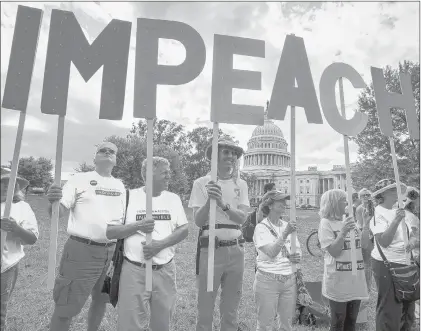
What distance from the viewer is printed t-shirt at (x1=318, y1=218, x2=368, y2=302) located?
321 cm

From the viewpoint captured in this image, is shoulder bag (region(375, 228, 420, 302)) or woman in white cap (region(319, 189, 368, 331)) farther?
shoulder bag (region(375, 228, 420, 302))

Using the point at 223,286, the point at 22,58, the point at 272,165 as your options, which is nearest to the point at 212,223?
the point at 223,286

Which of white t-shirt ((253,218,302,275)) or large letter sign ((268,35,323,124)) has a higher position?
large letter sign ((268,35,323,124))

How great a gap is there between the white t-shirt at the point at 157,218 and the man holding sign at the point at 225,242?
0.21 m

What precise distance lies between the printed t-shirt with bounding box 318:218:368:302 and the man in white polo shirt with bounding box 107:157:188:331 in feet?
4.59

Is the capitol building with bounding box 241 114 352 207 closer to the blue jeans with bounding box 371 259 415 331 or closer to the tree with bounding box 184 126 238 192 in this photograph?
the tree with bounding box 184 126 238 192

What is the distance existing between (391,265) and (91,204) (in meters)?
2.97

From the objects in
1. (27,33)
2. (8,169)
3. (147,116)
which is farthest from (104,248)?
(27,33)

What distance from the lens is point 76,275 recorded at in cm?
308

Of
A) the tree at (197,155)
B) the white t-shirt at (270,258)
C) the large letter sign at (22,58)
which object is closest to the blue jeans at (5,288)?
the large letter sign at (22,58)

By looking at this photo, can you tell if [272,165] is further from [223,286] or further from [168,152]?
[223,286]

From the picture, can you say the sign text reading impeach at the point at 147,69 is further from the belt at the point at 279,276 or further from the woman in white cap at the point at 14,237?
the belt at the point at 279,276

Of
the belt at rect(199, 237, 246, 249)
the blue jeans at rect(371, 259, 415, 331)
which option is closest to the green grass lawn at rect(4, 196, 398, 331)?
the blue jeans at rect(371, 259, 415, 331)

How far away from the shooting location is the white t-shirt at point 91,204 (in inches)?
123
